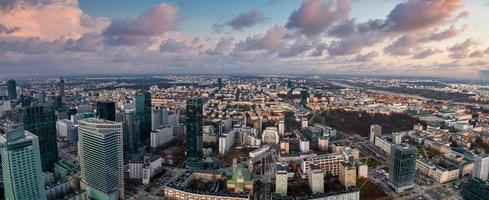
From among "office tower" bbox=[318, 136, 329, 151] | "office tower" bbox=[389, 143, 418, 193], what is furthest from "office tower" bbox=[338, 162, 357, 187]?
"office tower" bbox=[318, 136, 329, 151]

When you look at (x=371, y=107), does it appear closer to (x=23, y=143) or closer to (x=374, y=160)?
(x=374, y=160)

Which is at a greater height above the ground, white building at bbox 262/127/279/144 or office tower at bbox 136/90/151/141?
office tower at bbox 136/90/151/141

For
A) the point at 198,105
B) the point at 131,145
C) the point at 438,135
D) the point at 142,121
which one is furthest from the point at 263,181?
the point at 438,135

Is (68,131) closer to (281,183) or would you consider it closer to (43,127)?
(43,127)

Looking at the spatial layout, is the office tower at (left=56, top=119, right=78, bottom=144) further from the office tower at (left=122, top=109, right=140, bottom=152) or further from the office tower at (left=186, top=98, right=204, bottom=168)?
the office tower at (left=186, top=98, right=204, bottom=168)

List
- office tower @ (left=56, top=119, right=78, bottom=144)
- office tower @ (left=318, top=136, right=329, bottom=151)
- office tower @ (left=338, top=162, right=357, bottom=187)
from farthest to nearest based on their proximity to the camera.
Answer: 1. office tower @ (left=56, top=119, right=78, bottom=144)
2. office tower @ (left=318, top=136, right=329, bottom=151)
3. office tower @ (left=338, top=162, right=357, bottom=187)

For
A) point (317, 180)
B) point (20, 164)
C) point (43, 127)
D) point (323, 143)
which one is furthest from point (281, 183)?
point (43, 127)
